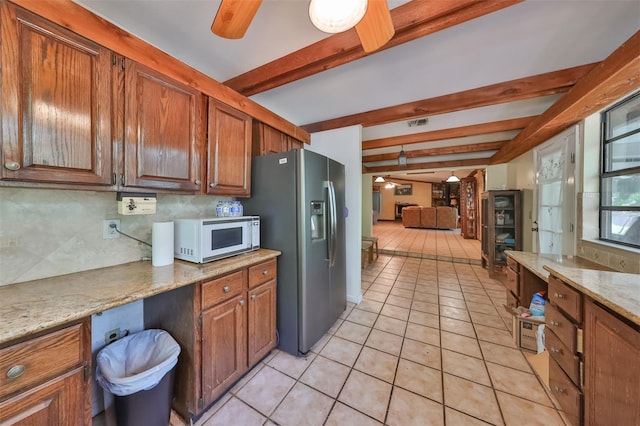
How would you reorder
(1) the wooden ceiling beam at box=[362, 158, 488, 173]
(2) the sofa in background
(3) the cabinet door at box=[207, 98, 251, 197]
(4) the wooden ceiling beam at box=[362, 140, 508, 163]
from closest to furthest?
1. (3) the cabinet door at box=[207, 98, 251, 197]
2. (4) the wooden ceiling beam at box=[362, 140, 508, 163]
3. (1) the wooden ceiling beam at box=[362, 158, 488, 173]
4. (2) the sofa in background

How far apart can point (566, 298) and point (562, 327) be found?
193 mm

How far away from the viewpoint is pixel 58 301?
94 centimetres

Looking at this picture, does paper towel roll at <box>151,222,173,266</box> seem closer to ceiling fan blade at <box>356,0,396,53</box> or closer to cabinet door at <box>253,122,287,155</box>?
cabinet door at <box>253,122,287,155</box>

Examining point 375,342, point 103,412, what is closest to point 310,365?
point 375,342

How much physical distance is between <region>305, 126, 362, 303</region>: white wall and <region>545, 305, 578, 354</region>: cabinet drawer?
1775mm

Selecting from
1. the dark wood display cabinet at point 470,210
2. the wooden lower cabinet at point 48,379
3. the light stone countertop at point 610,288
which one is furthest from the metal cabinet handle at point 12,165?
the dark wood display cabinet at point 470,210

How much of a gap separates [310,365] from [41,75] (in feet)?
7.74

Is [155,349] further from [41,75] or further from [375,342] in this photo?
[375,342]

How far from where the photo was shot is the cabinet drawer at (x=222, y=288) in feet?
4.36

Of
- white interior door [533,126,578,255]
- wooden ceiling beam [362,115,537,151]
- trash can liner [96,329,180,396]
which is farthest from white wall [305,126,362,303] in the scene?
white interior door [533,126,578,255]

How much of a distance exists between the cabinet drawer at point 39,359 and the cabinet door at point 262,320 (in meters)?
0.90

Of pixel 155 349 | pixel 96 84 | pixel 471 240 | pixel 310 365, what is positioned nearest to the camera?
pixel 96 84

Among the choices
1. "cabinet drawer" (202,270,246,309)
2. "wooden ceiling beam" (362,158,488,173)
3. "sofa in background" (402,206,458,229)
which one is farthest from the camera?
"sofa in background" (402,206,458,229)

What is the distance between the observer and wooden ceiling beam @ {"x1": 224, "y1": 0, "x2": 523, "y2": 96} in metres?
1.14
